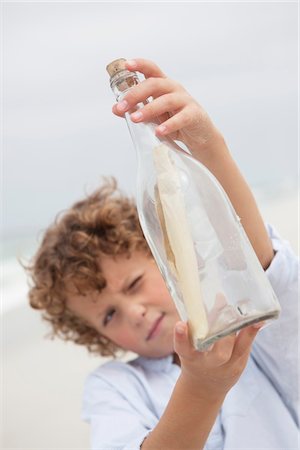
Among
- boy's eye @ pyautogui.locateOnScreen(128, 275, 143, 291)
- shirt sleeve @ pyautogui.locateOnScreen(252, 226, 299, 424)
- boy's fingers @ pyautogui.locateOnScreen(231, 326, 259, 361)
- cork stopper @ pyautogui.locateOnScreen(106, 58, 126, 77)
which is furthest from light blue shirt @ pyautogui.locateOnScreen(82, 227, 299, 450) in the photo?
cork stopper @ pyautogui.locateOnScreen(106, 58, 126, 77)

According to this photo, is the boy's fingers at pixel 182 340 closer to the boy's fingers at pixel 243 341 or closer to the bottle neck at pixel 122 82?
the boy's fingers at pixel 243 341

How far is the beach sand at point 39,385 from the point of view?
1.44m

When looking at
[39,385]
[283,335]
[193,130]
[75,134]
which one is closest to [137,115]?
[193,130]

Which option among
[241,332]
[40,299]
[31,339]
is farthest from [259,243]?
[31,339]

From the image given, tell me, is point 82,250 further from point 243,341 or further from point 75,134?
point 75,134

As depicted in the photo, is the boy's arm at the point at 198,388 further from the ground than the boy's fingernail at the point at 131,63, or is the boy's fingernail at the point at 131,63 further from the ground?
the boy's fingernail at the point at 131,63

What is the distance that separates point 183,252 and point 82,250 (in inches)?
24.6

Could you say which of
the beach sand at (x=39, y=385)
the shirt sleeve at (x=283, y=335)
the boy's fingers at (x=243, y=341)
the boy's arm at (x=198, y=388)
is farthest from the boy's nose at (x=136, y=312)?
the beach sand at (x=39, y=385)

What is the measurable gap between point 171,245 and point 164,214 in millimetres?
24

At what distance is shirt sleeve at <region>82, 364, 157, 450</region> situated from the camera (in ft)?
2.65

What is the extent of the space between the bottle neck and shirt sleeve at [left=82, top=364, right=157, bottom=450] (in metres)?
0.39

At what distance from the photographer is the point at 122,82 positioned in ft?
1.66

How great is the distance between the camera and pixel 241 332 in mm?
519

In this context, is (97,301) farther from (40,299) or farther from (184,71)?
(184,71)
